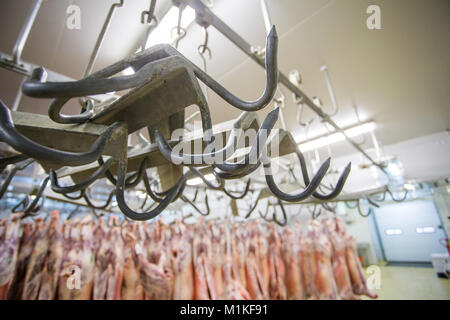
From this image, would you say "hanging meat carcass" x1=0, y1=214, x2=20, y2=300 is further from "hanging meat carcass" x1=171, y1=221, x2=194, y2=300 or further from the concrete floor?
the concrete floor

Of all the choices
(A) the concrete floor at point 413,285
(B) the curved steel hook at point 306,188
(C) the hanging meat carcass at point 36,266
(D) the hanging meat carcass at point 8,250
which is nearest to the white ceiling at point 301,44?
(B) the curved steel hook at point 306,188

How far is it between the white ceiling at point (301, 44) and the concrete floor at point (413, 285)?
105 inches

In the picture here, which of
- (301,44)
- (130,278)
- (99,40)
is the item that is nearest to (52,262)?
(130,278)

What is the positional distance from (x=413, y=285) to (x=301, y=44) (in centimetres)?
427

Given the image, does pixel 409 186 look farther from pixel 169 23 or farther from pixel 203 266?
pixel 169 23

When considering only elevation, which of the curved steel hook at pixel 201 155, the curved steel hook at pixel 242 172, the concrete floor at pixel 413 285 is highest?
the curved steel hook at pixel 201 155

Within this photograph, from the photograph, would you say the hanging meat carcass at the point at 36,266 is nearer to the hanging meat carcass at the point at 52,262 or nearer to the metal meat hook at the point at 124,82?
the hanging meat carcass at the point at 52,262

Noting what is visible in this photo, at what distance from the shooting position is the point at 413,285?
3461 mm

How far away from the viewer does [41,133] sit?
37 cm

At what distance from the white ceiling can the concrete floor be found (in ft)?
8.72

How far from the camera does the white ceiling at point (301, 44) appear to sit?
1231 millimetres

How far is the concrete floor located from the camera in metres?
2.98

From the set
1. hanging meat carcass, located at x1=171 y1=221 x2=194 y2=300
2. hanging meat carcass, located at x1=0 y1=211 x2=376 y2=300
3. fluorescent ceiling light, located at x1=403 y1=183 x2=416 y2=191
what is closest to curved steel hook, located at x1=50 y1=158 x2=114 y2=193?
hanging meat carcass, located at x1=0 y1=211 x2=376 y2=300
